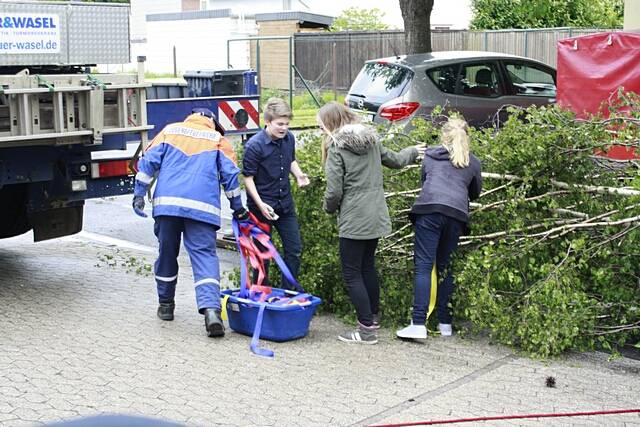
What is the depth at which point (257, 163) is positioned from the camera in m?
7.32

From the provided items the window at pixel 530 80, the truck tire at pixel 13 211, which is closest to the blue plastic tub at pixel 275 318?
the truck tire at pixel 13 211

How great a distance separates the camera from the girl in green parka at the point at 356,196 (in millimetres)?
6816

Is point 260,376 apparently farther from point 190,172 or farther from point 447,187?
point 447,187

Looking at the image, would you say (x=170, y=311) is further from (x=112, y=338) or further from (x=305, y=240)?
(x=305, y=240)

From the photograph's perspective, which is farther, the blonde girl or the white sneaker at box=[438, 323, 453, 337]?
the white sneaker at box=[438, 323, 453, 337]

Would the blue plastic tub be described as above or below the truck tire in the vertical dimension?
below

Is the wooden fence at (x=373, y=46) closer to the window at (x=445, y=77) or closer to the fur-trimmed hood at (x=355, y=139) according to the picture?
the window at (x=445, y=77)

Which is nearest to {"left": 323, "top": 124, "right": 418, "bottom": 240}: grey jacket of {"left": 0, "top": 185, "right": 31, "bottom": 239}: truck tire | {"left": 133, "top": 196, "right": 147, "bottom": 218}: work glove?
{"left": 133, "top": 196, "right": 147, "bottom": 218}: work glove

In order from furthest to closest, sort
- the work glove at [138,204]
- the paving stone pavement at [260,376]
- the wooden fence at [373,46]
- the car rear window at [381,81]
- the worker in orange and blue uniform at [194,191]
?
the wooden fence at [373,46] < the car rear window at [381,81] < the work glove at [138,204] < the worker in orange and blue uniform at [194,191] < the paving stone pavement at [260,376]

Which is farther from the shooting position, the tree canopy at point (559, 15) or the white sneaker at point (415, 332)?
the tree canopy at point (559, 15)

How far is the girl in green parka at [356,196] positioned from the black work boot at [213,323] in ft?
2.71

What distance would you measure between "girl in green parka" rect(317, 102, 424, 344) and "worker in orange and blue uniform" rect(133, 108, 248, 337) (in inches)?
29.0

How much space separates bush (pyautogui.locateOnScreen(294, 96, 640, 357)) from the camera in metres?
6.56

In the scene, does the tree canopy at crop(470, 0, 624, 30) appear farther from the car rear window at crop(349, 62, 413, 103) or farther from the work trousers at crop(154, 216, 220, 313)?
the work trousers at crop(154, 216, 220, 313)
